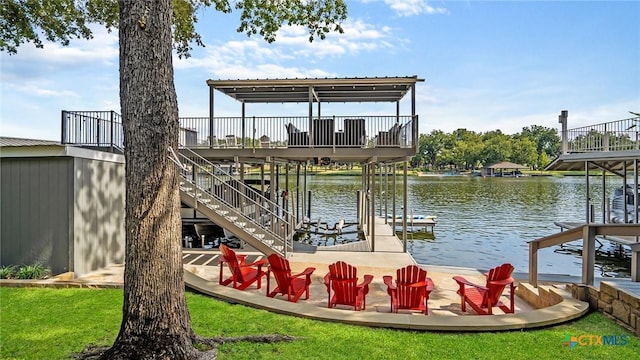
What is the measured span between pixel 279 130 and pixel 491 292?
920 cm

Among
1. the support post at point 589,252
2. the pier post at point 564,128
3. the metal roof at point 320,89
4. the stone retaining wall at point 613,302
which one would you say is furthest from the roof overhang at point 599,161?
the stone retaining wall at point 613,302

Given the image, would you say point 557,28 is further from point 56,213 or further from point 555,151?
point 555,151

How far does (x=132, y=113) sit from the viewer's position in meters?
4.05

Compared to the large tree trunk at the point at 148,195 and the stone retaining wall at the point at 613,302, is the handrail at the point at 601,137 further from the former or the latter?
the large tree trunk at the point at 148,195

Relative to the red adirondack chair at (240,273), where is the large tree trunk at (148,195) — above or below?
above

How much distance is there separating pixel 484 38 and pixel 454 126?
334 feet

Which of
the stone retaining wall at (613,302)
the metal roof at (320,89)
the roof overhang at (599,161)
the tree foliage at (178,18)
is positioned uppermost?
the tree foliage at (178,18)

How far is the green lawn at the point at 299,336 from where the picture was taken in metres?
4.27

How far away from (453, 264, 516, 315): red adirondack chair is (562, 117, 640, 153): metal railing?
9824 millimetres

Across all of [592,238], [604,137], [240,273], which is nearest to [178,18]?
[240,273]

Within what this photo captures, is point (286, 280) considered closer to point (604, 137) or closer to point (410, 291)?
point (410, 291)

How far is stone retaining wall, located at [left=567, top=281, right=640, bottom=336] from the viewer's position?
4639 mm

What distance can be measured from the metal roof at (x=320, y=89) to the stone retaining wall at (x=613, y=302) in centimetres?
847

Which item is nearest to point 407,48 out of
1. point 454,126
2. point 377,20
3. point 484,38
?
point 484,38
